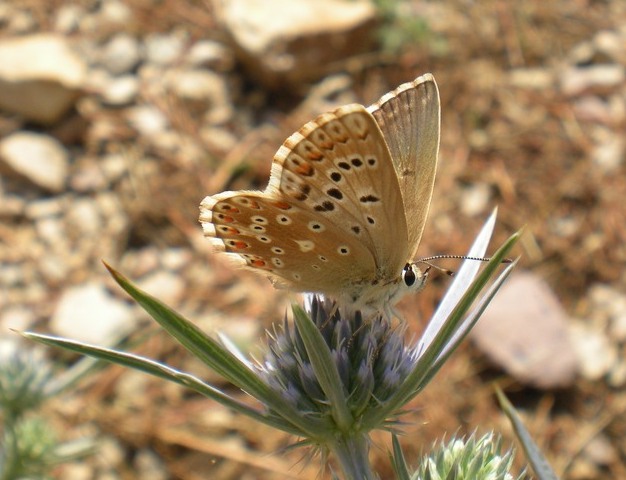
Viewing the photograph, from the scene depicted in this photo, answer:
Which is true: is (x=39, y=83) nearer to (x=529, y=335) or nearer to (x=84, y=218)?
(x=84, y=218)

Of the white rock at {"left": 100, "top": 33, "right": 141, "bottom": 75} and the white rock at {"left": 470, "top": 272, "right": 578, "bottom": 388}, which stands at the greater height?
the white rock at {"left": 100, "top": 33, "right": 141, "bottom": 75}

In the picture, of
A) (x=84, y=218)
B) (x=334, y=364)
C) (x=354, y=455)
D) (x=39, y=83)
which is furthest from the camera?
(x=39, y=83)

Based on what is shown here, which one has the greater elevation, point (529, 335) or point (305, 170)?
point (305, 170)

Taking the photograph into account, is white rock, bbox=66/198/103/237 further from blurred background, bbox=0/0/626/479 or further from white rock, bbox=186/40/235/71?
white rock, bbox=186/40/235/71

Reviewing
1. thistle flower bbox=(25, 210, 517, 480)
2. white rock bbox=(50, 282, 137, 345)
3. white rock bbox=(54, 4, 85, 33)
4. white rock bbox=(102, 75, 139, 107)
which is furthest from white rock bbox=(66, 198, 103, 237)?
thistle flower bbox=(25, 210, 517, 480)

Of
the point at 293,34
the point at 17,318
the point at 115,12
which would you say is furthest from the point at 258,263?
the point at 115,12

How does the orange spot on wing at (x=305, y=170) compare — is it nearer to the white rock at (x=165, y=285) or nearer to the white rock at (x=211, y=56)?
the white rock at (x=165, y=285)

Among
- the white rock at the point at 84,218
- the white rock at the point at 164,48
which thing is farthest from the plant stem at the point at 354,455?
the white rock at the point at 164,48
